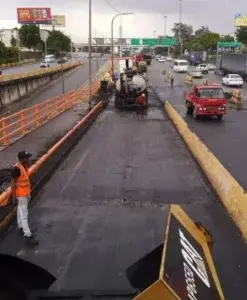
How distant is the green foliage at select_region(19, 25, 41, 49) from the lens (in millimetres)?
157325

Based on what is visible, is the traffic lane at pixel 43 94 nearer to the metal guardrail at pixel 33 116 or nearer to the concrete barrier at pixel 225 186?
the metal guardrail at pixel 33 116

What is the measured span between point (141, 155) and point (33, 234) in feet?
31.2

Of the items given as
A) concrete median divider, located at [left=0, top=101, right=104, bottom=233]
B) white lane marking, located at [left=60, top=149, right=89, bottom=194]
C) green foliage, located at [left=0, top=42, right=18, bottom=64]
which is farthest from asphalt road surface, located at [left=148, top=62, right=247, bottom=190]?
green foliage, located at [left=0, top=42, right=18, bottom=64]

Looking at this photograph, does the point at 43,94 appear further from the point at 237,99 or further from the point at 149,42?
the point at 149,42

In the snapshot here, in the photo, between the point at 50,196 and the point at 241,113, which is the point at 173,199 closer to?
the point at 50,196

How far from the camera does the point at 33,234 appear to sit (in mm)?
9773

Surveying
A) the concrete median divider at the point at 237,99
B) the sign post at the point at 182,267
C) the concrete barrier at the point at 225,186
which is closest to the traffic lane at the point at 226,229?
the concrete barrier at the point at 225,186

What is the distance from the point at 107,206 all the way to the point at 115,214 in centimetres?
69

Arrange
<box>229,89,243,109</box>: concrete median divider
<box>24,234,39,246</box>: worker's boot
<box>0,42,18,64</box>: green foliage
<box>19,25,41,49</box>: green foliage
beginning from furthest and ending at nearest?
<box>19,25,41,49</box>: green foliage
<box>0,42,18,64</box>: green foliage
<box>229,89,243,109</box>: concrete median divider
<box>24,234,39,246</box>: worker's boot

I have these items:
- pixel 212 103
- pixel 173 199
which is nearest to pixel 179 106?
pixel 212 103

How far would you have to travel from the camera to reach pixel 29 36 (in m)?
157

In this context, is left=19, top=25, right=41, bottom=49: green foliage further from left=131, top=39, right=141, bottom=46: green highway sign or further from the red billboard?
left=131, top=39, right=141, bottom=46: green highway sign

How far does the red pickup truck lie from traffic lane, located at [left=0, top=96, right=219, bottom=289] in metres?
9.42

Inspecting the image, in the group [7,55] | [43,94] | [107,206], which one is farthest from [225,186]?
[7,55]
